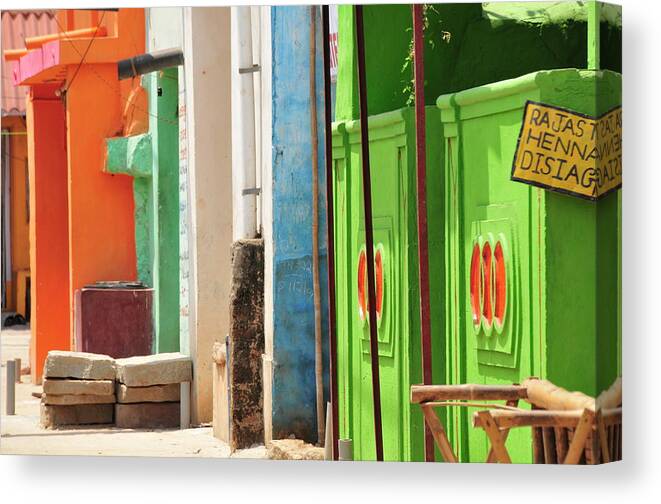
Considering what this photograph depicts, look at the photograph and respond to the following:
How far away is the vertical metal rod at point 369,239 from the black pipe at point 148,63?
118 centimetres

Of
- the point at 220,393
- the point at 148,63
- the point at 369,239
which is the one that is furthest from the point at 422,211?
the point at 148,63

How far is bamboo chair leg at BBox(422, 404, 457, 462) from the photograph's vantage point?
796 cm

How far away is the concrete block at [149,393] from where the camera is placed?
922 centimetres

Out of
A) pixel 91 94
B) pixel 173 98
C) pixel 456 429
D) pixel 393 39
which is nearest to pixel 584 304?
pixel 456 429

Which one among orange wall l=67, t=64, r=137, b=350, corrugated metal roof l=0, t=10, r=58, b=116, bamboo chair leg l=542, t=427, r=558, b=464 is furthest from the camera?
orange wall l=67, t=64, r=137, b=350

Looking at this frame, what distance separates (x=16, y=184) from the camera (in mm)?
9609

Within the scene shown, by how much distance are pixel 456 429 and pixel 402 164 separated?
129 centimetres

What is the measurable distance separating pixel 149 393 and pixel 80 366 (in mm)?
393

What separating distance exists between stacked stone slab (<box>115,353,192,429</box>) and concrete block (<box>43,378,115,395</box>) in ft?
0.21

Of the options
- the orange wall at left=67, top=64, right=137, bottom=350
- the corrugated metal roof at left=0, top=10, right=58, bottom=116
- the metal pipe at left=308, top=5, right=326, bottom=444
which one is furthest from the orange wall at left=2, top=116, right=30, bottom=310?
the metal pipe at left=308, top=5, right=326, bottom=444

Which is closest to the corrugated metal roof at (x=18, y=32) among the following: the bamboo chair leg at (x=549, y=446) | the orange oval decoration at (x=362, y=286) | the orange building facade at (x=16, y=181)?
the orange building facade at (x=16, y=181)

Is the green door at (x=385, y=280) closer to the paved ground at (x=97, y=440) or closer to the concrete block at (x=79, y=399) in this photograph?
the paved ground at (x=97, y=440)

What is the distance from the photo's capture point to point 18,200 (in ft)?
31.3

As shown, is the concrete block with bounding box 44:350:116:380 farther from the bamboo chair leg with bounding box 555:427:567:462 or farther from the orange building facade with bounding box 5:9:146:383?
the bamboo chair leg with bounding box 555:427:567:462
